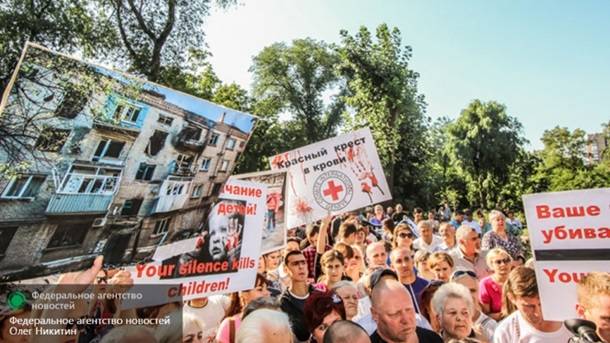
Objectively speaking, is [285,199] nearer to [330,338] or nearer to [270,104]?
[330,338]

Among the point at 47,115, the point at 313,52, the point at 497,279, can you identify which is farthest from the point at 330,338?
the point at 313,52

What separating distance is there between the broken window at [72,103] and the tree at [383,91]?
18578mm

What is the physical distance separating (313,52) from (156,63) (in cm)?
2978

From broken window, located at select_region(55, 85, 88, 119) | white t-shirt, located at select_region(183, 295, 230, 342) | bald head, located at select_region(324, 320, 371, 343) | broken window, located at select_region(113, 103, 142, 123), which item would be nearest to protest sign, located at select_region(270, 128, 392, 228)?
white t-shirt, located at select_region(183, 295, 230, 342)

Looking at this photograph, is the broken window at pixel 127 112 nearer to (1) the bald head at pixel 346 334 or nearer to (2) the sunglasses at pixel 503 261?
(1) the bald head at pixel 346 334

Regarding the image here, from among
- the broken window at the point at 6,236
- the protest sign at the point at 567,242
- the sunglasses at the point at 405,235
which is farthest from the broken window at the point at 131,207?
the sunglasses at the point at 405,235

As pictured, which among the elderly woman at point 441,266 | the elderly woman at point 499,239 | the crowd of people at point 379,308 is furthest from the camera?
the elderly woman at point 499,239

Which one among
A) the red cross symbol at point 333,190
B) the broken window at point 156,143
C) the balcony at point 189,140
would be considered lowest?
the broken window at point 156,143

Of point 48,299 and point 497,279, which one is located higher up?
point 497,279

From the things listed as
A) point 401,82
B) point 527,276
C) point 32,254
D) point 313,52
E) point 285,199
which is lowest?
point 32,254

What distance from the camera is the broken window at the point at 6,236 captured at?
1.84 m

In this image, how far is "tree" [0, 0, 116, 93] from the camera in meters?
8.31

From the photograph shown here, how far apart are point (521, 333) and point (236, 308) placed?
229 centimetres

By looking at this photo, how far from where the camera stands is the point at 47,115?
188 centimetres
